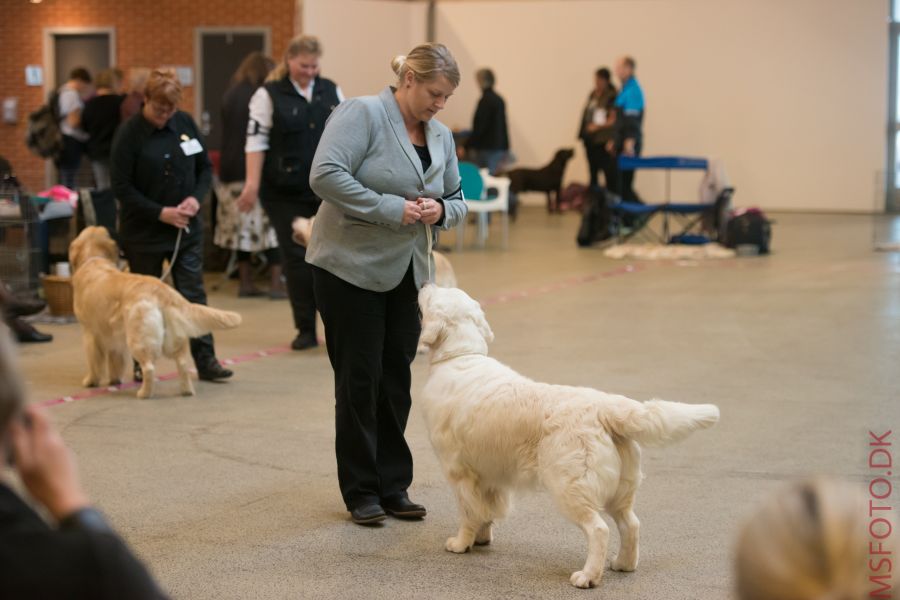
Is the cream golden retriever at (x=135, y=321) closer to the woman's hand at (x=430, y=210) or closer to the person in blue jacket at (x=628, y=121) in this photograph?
the woman's hand at (x=430, y=210)

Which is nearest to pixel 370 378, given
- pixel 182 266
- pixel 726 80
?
pixel 182 266

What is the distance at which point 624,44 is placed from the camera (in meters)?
19.6

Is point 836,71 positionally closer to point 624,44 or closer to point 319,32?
point 624,44

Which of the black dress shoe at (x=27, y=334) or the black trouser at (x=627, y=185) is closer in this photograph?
the black dress shoe at (x=27, y=334)

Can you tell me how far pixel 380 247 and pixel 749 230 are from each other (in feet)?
31.2

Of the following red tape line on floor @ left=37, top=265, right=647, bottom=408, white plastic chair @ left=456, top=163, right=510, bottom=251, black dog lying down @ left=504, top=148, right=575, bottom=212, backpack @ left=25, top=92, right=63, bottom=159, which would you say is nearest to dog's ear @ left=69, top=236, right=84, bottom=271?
red tape line on floor @ left=37, top=265, right=647, bottom=408

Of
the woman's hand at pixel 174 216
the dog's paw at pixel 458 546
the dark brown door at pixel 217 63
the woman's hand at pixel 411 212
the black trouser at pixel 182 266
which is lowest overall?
the dog's paw at pixel 458 546

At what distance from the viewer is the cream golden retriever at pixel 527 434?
325 centimetres

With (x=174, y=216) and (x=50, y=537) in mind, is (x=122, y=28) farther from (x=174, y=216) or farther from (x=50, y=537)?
(x=50, y=537)

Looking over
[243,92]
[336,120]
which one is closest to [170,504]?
[336,120]

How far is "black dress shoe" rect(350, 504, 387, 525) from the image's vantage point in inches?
154

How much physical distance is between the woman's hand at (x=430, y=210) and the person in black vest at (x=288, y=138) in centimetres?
315

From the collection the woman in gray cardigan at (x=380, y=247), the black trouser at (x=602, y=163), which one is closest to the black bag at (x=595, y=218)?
the black trouser at (x=602, y=163)

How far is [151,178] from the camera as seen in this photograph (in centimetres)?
613
